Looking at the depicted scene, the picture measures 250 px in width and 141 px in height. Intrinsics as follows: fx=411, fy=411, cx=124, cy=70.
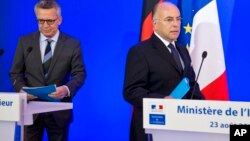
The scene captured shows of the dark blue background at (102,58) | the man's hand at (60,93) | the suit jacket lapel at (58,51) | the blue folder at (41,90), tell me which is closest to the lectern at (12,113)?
the blue folder at (41,90)

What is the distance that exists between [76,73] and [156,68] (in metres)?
0.87

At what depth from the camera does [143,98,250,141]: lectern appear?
6.63 ft

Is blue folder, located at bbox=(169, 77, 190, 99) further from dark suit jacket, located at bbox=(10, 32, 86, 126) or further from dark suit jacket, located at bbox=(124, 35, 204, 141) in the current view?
dark suit jacket, located at bbox=(10, 32, 86, 126)

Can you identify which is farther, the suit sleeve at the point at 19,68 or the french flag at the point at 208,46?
the french flag at the point at 208,46

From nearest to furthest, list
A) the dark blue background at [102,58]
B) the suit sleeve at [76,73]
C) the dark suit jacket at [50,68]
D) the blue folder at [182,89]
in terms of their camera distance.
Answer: the blue folder at [182,89]
the suit sleeve at [76,73]
the dark suit jacket at [50,68]
the dark blue background at [102,58]

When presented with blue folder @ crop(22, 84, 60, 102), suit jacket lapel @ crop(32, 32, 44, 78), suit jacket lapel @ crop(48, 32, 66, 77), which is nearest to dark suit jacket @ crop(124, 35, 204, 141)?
blue folder @ crop(22, 84, 60, 102)

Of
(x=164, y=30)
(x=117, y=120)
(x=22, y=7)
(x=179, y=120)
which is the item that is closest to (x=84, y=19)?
(x=22, y=7)

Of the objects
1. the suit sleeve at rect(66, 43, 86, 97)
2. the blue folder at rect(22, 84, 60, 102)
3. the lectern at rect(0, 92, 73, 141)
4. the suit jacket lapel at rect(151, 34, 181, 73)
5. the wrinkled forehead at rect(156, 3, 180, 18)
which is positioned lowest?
the lectern at rect(0, 92, 73, 141)

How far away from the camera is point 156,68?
9.59ft

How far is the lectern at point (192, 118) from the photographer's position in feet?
6.63

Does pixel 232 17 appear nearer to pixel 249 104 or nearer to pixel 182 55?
pixel 182 55

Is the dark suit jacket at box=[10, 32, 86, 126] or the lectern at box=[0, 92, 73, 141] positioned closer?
the lectern at box=[0, 92, 73, 141]

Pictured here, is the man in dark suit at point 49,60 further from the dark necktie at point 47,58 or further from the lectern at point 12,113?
the lectern at point 12,113

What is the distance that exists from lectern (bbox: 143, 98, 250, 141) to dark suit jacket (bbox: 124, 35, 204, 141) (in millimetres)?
583
